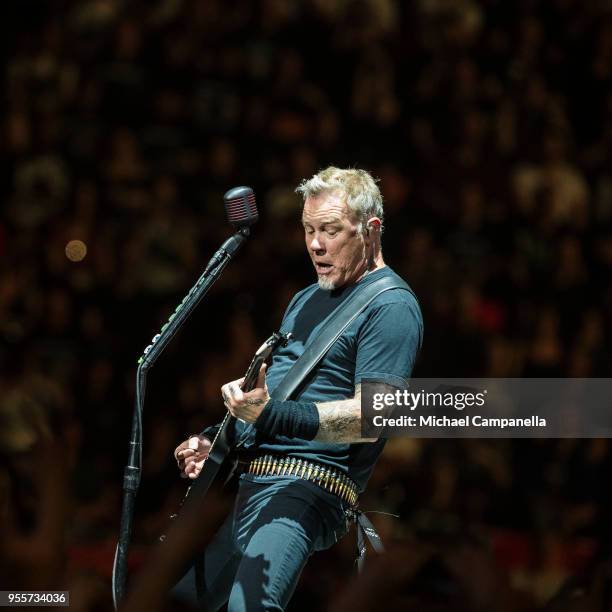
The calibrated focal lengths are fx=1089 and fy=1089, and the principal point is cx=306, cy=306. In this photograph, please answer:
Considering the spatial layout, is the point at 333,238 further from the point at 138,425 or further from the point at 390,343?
the point at 138,425

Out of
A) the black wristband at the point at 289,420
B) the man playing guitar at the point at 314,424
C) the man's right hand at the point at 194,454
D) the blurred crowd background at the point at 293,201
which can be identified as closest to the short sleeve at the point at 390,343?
the man playing guitar at the point at 314,424

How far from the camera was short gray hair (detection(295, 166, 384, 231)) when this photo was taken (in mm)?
2227

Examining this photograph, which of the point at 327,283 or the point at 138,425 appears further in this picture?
the point at 327,283

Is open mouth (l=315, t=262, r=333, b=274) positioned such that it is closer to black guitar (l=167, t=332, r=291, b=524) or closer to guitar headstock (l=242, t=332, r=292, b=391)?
black guitar (l=167, t=332, r=291, b=524)

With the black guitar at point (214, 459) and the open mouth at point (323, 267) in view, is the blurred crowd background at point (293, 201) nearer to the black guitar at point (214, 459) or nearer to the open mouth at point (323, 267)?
the black guitar at point (214, 459)

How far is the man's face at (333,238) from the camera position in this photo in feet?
7.26

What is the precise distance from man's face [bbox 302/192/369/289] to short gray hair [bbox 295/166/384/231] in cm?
1

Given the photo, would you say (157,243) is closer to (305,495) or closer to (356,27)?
(356,27)

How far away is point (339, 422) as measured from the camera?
6.60ft

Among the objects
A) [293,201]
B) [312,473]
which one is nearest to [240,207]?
[312,473]

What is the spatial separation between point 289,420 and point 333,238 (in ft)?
1.43

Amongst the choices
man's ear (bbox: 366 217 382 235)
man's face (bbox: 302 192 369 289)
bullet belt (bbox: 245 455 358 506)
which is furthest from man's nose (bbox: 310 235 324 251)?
bullet belt (bbox: 245 455 358 506)

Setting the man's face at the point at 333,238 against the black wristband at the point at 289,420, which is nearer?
the black wristband at the point at 289,420

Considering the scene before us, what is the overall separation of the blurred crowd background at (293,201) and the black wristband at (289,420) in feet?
3.35
